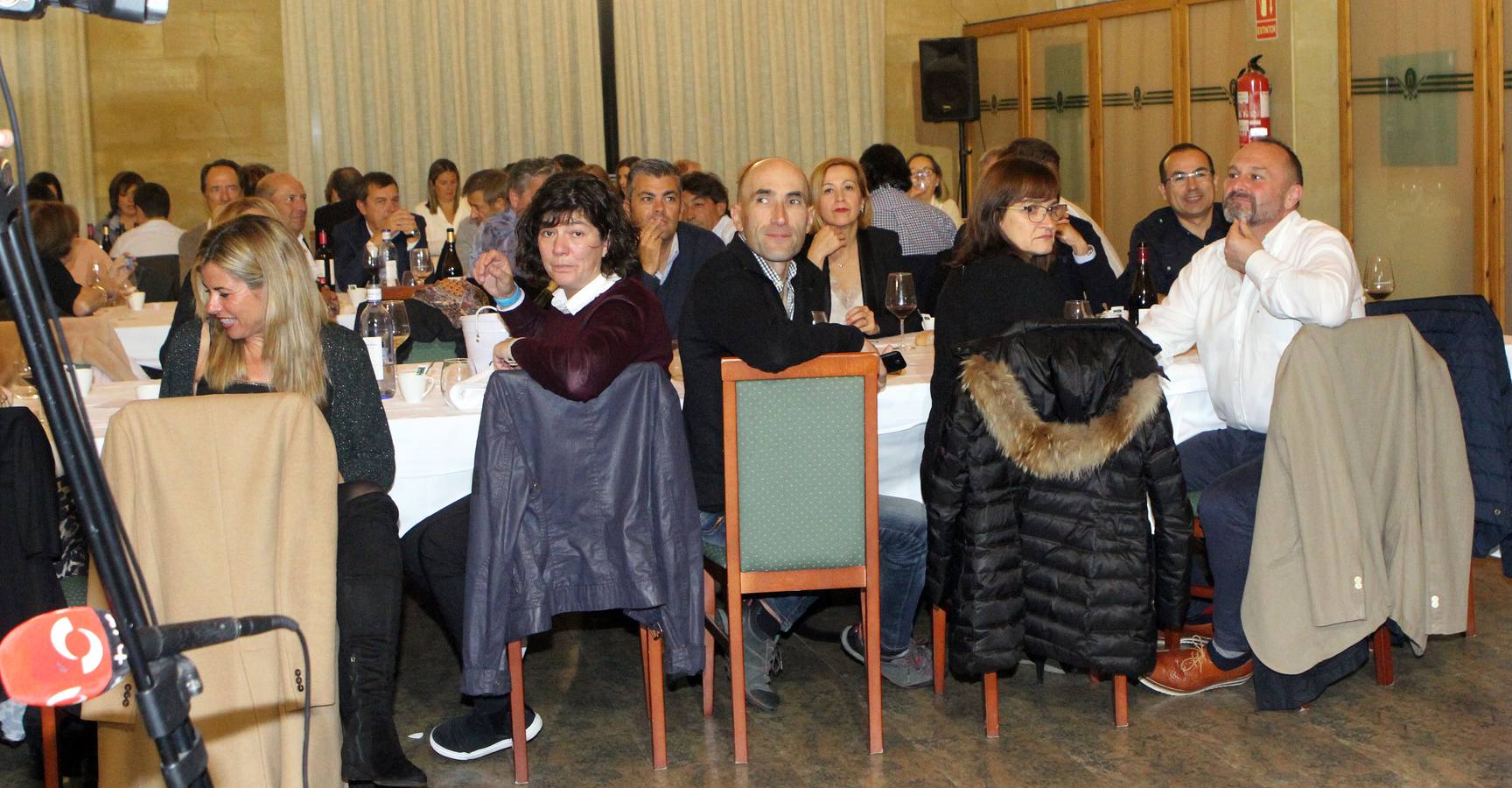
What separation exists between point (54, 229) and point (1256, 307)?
4247 mm

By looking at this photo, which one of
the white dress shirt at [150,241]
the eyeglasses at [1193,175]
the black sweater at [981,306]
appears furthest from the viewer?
the white dress shirt at [150,241]

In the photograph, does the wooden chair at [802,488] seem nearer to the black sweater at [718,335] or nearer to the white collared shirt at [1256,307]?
the black sweater at [718,335]

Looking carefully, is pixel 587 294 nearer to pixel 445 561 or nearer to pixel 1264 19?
pixel 445 561

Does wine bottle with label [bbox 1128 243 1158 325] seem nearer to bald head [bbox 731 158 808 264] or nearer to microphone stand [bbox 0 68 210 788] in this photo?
bald head [bbox 731 158 808 264]

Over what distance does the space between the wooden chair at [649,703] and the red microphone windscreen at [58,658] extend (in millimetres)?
2072

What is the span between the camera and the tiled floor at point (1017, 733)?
10.1 ft

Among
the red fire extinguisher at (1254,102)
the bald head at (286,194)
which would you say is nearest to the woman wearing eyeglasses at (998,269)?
the bald head at (286,194)

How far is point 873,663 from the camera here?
10.3 ft

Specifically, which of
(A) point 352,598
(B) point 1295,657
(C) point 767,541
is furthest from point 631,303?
(B) point 1295,657

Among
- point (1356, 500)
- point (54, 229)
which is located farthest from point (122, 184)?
point (1356, 500)

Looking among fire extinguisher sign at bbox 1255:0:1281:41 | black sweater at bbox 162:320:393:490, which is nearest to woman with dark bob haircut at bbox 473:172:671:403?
black sweater at bbox 162:320:393:490

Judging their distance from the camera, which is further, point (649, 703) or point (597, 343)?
point (649, 703)

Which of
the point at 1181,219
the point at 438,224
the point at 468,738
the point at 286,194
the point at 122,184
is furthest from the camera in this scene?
the point at 438,224

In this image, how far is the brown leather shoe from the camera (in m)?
3.48
